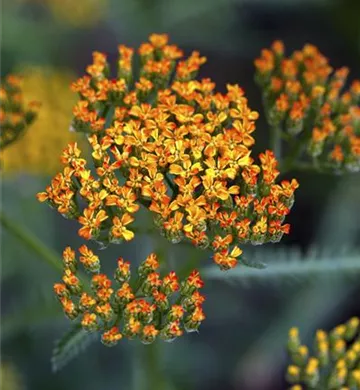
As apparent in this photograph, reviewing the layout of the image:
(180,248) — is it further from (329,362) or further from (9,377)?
(329,362)

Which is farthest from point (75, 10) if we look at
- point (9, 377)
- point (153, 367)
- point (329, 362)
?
point (329, 362)

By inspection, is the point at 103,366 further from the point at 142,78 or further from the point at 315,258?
the point at 142,78

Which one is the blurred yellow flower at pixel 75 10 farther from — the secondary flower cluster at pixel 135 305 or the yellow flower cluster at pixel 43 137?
the secondary flower cluster at pixel 135 305

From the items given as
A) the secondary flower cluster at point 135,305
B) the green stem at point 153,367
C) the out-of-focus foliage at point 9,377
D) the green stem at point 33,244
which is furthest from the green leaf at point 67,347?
the out-of-focus foliage at point 9,377

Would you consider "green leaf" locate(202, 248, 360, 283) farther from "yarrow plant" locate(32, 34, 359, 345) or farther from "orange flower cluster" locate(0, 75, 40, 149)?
"orange flower cluster" locate(0, 75, 40, 149)

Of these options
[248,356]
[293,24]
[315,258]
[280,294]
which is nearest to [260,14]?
[293,24]

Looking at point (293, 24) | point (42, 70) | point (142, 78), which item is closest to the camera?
point (142, 78)

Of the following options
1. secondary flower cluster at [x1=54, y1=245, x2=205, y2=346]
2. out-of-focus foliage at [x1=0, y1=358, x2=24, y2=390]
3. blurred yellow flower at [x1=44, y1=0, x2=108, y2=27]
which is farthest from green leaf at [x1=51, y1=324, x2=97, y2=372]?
blurred yellow flower at [x1=44, y1=0, x2=108, y2=27]
